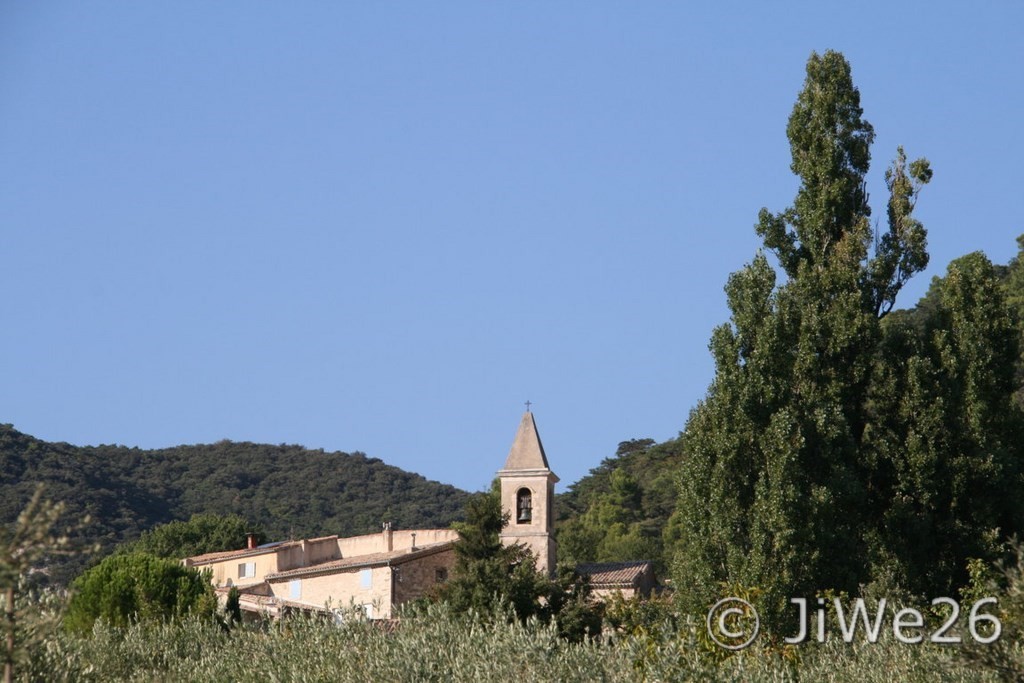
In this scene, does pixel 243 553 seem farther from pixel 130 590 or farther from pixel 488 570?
pixel 488 570

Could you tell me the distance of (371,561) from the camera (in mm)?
43438

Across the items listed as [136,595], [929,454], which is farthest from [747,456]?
[136,595]

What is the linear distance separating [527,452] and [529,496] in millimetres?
1328

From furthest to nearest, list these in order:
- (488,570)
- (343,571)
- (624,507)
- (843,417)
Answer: (624,507), (343,571), (488,570), (843,417)

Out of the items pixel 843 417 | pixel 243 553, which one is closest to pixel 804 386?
pixel 843 417

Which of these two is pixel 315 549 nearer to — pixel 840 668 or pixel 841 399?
pixel 841 399

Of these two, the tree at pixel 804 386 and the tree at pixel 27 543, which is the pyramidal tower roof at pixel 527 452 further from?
the tree at pixel 27 543

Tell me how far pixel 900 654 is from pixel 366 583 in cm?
2939

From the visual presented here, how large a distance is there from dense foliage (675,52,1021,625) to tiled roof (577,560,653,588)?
1678 cm

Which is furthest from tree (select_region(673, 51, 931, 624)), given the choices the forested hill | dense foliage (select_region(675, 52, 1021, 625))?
the forested hill

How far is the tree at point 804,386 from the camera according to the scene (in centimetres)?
2178

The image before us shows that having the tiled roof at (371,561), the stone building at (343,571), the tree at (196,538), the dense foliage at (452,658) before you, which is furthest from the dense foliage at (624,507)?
the dense foliage at (452,658)

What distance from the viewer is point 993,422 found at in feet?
80.4

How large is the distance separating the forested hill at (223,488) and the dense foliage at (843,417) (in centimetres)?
5360
